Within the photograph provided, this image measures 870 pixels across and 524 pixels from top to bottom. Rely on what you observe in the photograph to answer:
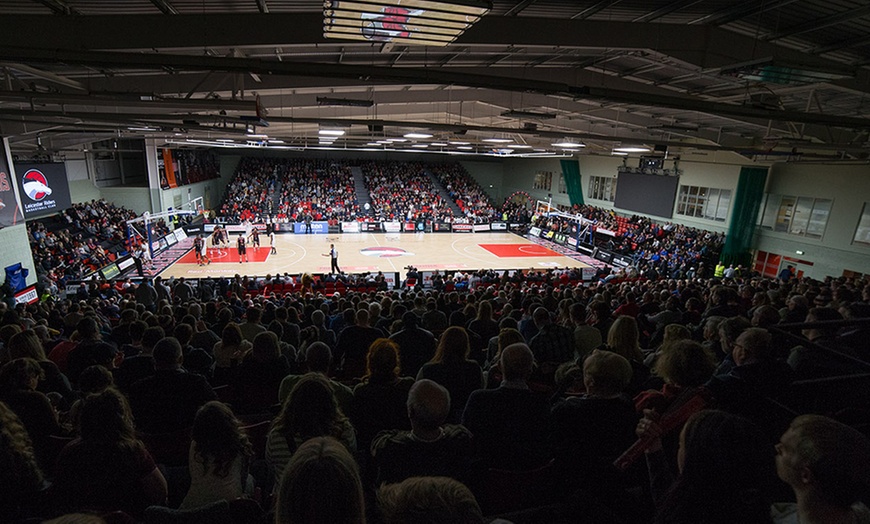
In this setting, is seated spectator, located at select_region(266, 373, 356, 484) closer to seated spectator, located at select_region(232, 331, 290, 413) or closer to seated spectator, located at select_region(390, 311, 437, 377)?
seated spectator, located at select_region(232, 331, 290, 413)

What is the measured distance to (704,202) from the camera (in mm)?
23344

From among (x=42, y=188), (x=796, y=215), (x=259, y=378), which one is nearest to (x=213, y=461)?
(x=259, y=378)

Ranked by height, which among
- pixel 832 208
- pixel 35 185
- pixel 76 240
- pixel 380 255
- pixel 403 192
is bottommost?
pixel 380 255

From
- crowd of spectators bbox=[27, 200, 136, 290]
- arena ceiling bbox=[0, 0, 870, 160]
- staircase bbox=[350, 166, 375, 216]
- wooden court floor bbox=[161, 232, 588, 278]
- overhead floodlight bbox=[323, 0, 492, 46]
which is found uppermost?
arena ceiling bbox=[0, 0, 870, 160]

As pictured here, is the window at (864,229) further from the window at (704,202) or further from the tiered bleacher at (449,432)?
the tiered bleacher at (449,432)

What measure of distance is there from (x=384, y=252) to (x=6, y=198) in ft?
48.7

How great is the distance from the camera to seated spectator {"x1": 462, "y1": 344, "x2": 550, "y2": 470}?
8.77ft

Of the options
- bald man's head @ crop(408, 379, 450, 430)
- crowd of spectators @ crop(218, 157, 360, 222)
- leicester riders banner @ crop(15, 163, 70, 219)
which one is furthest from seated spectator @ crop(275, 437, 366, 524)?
crowd of spectators @ crop(218, 157, 360, 222)

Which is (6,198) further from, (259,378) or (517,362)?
(517,362)

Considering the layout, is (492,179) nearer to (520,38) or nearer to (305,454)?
(520,38)

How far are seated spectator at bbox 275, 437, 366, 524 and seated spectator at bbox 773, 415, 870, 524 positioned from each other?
142 centimetres

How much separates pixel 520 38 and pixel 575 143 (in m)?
12.9

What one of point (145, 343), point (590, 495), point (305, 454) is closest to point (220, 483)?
point (305, 454)

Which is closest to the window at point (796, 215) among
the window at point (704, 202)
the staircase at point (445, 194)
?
the window at point (704, 202)
